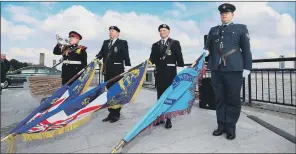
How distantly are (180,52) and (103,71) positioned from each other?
1506 millimetres

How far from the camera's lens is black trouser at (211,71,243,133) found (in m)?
2.83

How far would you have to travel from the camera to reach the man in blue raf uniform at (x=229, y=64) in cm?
276

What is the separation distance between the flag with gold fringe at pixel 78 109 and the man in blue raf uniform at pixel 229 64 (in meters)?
1.21

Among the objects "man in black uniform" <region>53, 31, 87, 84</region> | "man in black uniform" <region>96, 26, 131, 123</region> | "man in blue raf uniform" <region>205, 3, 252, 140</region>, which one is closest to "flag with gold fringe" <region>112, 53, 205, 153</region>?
"man in blue raf uniform" <region>205, 3, 252, 140</region>

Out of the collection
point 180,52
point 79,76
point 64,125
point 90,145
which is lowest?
point 90,145

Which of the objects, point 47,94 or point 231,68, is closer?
point 231,68

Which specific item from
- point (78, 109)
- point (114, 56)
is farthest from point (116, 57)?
point (78, 109)

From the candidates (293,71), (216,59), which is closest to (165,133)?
(216,59)

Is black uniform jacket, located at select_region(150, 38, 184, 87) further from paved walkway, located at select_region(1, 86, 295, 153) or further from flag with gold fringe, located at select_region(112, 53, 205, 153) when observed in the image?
paved walkway, located at select_region(1, 86, 295, 153)

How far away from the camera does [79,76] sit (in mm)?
3855

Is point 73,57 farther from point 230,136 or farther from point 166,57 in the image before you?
point 230,136

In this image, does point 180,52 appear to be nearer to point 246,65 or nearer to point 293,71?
point 246,65

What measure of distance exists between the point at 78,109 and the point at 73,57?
174cm

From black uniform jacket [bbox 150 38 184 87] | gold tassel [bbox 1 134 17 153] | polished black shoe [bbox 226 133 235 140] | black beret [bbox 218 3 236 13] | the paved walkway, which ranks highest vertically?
black beret [bbox 218 3 236 13]
